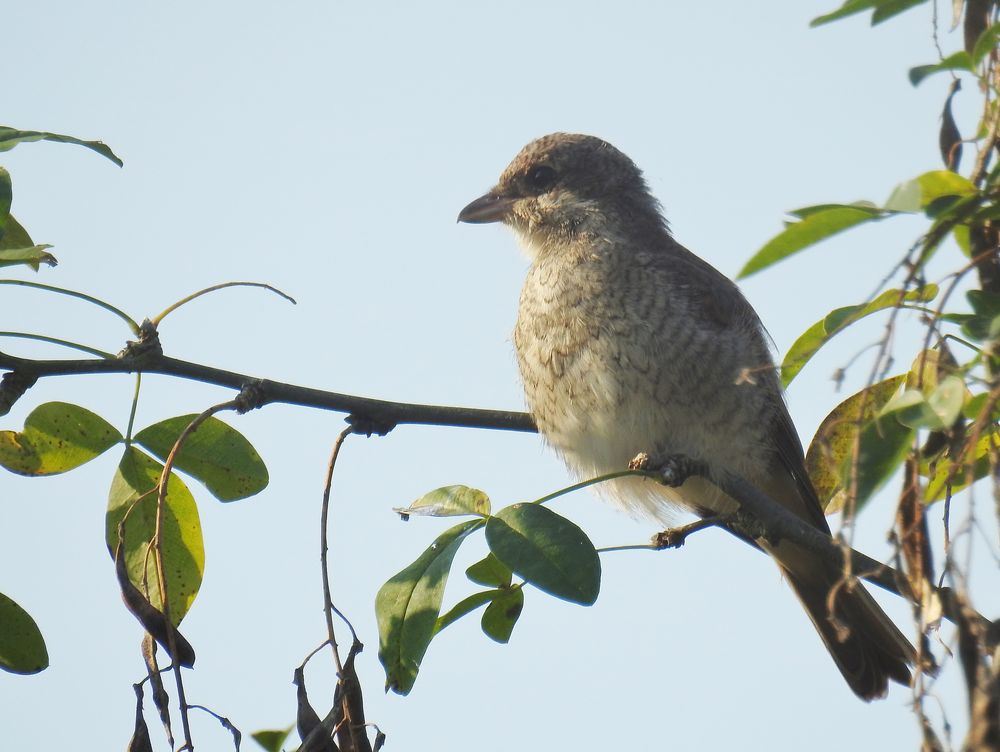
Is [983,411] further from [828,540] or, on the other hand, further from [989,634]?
[828,540]

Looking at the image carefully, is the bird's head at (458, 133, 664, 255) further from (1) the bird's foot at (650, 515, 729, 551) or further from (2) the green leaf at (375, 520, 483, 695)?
(2) the green leaf at (375, 520, 483, 695)

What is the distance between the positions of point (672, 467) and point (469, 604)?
0.93m

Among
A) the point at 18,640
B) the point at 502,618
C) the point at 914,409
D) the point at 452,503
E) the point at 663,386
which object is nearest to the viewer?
the point at 914,409

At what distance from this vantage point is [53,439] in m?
2.72

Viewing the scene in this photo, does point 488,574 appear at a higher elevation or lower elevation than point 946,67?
lower

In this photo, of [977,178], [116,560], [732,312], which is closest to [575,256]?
[732,312]

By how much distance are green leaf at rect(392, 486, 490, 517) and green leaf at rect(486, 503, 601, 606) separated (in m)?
0.12

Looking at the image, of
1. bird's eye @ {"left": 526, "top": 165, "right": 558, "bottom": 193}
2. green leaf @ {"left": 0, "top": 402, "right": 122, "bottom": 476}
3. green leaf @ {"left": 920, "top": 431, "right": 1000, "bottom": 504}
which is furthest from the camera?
bird's eye @ {"left": 526, "top": 165, "right": 558, "bottom": 193}

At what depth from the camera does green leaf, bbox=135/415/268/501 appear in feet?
9.00

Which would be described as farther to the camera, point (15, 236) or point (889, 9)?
point (15, 236)

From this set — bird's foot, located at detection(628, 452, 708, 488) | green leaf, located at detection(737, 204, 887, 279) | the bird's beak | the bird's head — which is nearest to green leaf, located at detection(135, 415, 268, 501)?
bird's foot, located at detection(628, 452, 708, 488)

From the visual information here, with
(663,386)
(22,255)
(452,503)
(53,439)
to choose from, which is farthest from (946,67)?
(663,386)

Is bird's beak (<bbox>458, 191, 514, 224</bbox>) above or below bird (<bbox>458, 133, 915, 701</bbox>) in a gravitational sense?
above

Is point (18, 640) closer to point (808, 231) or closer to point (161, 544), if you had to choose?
point (161, 544)
